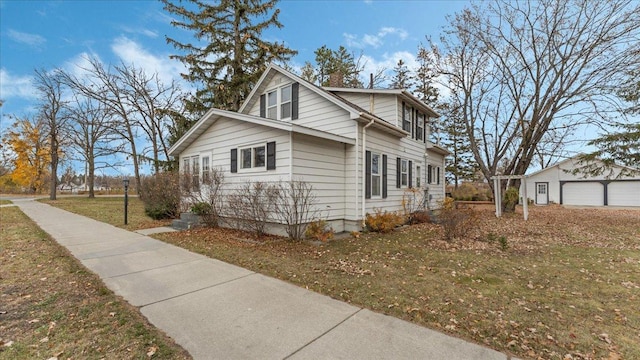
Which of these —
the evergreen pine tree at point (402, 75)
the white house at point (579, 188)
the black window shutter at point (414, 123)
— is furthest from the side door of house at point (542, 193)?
the black window shutter at point (414, 123)

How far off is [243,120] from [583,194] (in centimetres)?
2917

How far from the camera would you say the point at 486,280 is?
189 inches

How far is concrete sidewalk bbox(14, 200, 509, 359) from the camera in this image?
8.81ft

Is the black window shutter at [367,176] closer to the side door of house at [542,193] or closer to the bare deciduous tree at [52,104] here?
the side door of house at [542,193]

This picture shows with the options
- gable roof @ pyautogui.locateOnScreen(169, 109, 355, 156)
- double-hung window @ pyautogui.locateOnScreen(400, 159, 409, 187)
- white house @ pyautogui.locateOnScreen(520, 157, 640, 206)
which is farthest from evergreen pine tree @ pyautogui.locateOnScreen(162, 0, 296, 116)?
white house @ pyautogui.locateOnScreen(520, 157, 640, 206)

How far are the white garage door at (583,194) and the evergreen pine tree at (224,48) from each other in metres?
26.1

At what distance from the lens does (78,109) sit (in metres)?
23.8

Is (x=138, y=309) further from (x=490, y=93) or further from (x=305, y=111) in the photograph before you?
(x=490, y=93)

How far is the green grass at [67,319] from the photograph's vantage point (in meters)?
2.67

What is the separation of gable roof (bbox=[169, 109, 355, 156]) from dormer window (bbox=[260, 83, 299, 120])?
200 cm

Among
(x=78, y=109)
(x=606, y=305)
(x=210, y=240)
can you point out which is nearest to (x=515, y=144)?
(x=606, y=305)

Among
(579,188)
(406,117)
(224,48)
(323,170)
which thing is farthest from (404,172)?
(579,188)

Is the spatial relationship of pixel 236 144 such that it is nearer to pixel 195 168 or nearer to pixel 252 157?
pixel 252 157

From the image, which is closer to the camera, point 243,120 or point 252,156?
point 243,120
